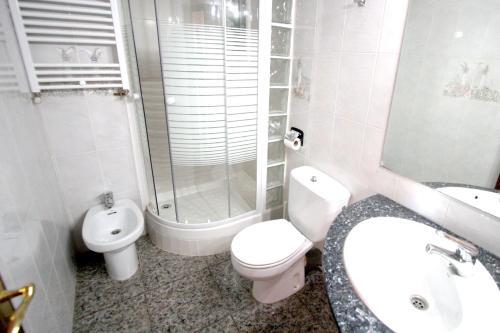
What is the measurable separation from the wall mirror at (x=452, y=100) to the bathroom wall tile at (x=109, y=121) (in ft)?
5.90

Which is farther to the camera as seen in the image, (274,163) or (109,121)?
(274,163)

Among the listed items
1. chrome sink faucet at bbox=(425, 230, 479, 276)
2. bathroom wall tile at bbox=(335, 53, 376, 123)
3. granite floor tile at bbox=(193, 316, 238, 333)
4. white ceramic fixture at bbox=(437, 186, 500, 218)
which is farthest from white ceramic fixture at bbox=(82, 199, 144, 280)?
white ceramic fixture at bbox=(437, 186, 500, 218)

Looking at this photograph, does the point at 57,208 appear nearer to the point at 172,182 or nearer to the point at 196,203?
the point at 172,182

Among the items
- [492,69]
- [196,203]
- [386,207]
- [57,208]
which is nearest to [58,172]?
[57,208]

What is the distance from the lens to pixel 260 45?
1709 millimetres

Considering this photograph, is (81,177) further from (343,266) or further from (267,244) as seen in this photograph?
(343,266)

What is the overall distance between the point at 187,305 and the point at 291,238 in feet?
2.69

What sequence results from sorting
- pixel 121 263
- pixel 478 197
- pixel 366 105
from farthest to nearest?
pixel 121 263 → pixel 366 105 → pixel 478 197

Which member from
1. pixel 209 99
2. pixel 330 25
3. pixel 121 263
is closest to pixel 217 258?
pixel 121 263

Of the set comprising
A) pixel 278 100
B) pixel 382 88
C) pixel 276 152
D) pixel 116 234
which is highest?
pixel 382 88

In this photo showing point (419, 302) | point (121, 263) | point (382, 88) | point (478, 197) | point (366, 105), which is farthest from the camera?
point (121, 263)

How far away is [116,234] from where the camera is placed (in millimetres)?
1952

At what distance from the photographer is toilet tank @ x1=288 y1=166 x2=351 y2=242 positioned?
1507 mm

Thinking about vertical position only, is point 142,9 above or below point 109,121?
above
